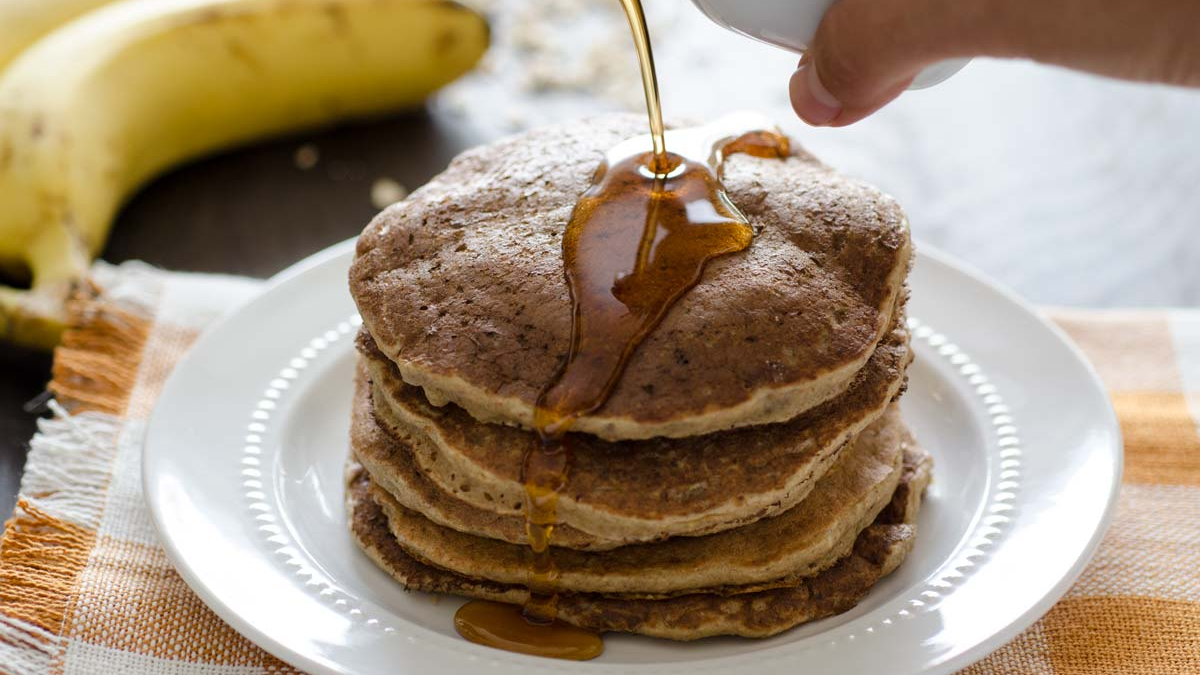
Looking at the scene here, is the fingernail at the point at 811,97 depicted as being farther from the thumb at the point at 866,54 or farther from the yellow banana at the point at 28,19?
the yellow banana at the point at 28,19

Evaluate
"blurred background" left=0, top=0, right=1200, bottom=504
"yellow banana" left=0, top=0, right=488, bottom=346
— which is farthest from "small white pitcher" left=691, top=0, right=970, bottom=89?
"yellow banana" left=0, top=0, right=488, bottom=346

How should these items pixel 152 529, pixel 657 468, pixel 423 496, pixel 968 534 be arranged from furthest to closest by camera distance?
pixel 152 529 < pixel 968 534 < pixel 423 496 < pixel 657 468

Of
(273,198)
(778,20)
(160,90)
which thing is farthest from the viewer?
(273,198)

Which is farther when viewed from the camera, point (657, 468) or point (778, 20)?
point (657, 468)

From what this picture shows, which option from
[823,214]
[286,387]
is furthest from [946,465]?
[286,387]

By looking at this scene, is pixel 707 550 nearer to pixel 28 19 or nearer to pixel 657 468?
pixel 657 468

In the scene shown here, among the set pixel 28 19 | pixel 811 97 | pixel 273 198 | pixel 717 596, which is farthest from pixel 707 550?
pixel 28 19

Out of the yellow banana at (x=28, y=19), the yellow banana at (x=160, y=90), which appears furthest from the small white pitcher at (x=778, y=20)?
the yellow banana at (x=28, y=19)

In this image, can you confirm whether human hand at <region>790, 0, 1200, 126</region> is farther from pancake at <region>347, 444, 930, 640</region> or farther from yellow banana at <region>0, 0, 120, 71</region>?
yellow banana at <region>0, 0, 120, 71</region>
